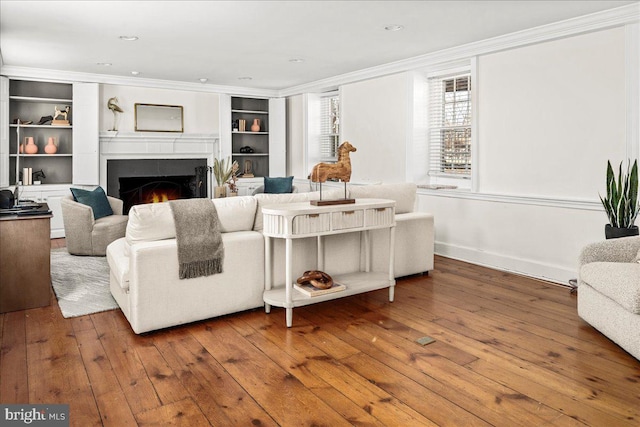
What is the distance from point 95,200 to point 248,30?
111 inches

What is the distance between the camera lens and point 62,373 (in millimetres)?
2615

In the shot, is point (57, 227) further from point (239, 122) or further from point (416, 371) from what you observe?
point (416, 371)

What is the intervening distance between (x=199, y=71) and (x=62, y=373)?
5.07 m

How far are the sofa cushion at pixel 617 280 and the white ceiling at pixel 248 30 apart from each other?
2.15m

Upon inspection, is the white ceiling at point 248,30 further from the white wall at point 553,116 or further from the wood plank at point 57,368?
the wood plank at point 57,368

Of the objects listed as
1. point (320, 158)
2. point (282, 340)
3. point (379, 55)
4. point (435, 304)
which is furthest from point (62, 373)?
point (320, 158)

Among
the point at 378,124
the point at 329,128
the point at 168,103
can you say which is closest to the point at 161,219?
the point at 378,124

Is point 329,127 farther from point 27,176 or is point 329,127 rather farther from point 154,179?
point 27,176

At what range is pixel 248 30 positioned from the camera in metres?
4.61

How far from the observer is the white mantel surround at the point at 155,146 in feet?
23.9

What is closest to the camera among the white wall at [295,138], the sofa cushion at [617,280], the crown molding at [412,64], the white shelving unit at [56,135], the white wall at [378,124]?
the sofa cushion at [617,280]

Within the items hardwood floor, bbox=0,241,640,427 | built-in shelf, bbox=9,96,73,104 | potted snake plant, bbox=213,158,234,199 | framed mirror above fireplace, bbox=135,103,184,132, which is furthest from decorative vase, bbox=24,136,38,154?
hardwood floor, bbox=0,241,640,427

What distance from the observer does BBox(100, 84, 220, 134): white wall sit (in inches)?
289

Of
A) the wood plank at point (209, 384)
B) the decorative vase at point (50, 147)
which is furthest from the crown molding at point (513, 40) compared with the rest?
the decorative vase at point (50, 147)
